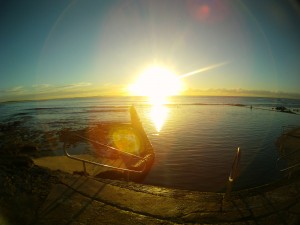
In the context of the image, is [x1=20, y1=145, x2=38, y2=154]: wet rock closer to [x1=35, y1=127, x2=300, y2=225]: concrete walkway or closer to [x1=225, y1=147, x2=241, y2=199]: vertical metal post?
[x1=35, y1=127, x2=300, y2=225]: concrete walkway

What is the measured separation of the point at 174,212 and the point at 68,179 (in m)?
3.62

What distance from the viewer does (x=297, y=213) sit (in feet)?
18.9

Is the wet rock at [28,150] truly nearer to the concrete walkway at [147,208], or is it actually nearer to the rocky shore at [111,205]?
the rocky shore at [111,205]

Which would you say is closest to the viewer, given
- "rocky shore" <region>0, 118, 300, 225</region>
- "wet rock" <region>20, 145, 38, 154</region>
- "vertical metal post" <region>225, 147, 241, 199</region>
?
"rocky shore" <region>0, 118, 300, 225</region>

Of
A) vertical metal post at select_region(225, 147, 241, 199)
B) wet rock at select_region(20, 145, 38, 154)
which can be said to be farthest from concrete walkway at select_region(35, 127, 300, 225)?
wet rock at select_region(20, 145, 38, 154)

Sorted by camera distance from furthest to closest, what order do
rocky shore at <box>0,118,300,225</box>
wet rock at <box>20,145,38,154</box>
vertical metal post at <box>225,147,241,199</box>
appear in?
wet rock at <box>20,145,38,154</box> < vertical metal post at <box>225,147,241,199</box> < rocky shore at <box>0,118,300,225</box>

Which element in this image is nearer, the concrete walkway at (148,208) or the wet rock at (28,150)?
the concrete walkway at (148,208)

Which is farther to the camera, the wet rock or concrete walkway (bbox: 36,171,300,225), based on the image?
the wet rock

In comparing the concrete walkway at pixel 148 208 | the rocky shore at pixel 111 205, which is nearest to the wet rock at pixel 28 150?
the rocky shore at pixel 111 205

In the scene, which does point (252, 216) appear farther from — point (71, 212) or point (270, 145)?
point (270, 145)

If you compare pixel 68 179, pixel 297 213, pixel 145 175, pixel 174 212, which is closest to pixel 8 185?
pixel 68 179

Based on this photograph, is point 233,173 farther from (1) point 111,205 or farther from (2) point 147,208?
(1) point 111,205

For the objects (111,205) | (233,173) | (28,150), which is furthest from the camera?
(28,150)

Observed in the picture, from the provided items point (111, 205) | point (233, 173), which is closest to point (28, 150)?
point (111, 205)
